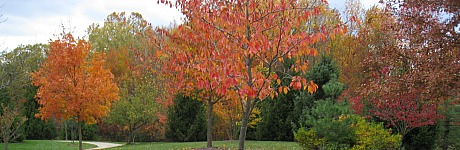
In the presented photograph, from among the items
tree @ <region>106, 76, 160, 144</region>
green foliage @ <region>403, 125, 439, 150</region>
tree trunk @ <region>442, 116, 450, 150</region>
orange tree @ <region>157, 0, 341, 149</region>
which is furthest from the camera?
tree @ <region>106, 76, 160, 144</region>

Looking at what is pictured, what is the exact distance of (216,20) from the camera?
5.58 metres

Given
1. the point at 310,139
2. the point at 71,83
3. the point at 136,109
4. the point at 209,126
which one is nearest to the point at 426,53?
the point at 310,139

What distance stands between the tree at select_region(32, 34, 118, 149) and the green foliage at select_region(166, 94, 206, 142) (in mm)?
5452

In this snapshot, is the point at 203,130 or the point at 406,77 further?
the point at 203,130

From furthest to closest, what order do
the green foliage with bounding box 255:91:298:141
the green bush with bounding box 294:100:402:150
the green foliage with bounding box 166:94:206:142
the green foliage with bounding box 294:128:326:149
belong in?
1. the green foliage with bounding box 166:94:206:142
2. the green foliage with bounding box 255:91:298:141
3. the green foliage with bounding box 294:128:326:149
4. the green bush with bounding box 294:100:402:150

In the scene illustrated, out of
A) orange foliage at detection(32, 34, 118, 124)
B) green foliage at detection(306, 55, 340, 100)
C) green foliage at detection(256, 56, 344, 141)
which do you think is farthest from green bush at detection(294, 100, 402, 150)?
orange foliage at detection(32, 34, 118, 124)

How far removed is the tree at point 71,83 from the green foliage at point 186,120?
545 centimetres

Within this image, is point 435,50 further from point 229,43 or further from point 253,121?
point 253,121

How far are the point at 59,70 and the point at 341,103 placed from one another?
353 inches

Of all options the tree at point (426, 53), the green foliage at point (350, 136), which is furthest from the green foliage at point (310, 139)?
the tree at point (426, 53)

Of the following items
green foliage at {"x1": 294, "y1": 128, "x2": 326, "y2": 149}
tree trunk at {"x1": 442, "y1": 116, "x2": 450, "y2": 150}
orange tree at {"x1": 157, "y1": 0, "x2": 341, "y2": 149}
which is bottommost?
tree trunk at {"x1": 442, "y1": 116, "x2": 450, "y2": 150}

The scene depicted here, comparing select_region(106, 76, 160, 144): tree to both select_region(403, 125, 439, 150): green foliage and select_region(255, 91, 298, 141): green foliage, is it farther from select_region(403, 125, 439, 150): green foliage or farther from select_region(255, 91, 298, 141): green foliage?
select_region(403, 125, 439, 150): green foliage

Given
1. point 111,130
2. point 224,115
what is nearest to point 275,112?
point 224,115

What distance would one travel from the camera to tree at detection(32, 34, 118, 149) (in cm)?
1265
